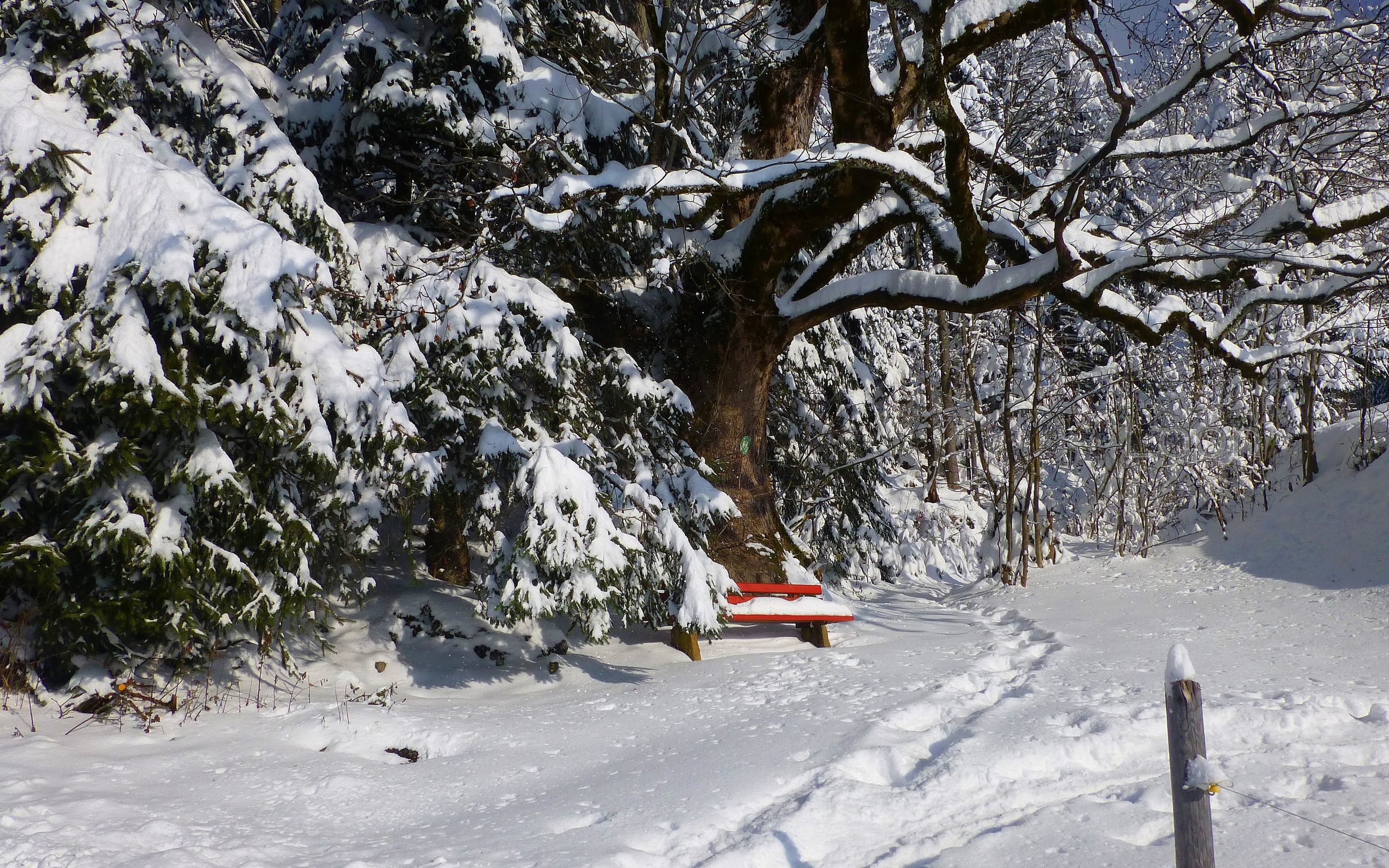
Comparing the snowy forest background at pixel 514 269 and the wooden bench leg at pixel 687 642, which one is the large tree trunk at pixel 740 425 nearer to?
the snowy forest background at pixel 514 269

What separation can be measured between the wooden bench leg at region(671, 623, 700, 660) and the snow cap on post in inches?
177

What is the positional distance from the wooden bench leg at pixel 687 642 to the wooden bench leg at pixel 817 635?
0.95 meters

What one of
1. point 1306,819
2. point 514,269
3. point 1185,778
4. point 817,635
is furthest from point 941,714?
point 514,269

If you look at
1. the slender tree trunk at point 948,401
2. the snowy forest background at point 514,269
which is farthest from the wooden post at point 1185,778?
the slender tree trunk at point 948,401

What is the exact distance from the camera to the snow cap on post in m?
2.36

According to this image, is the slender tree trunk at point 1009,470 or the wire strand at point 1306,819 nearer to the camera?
the wire strand at point 1306,819

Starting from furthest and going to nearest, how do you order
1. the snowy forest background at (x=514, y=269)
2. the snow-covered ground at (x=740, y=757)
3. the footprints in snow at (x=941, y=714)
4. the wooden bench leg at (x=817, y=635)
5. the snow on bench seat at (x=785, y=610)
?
the wooden bench leg at (x=817, y=635) → the snow on bench seat at (x=785, y=610) → the snowy forest background at (x=514, y=269) → the footprints in snow at (x=941, y=714) → the snow-covered ground at (x=740, y=757)

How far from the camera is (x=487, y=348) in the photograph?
610 cm

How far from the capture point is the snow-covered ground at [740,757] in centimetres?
322

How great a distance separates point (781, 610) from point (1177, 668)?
4.74 metres

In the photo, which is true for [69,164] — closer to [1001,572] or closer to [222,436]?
[222,436]

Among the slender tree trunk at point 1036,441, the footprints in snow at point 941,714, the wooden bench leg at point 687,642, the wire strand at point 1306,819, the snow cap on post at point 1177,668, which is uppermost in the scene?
the slender tree trunk at point 1036,441

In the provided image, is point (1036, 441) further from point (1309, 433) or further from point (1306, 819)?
point (1306, 819)

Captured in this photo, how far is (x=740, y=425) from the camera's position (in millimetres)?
7883
